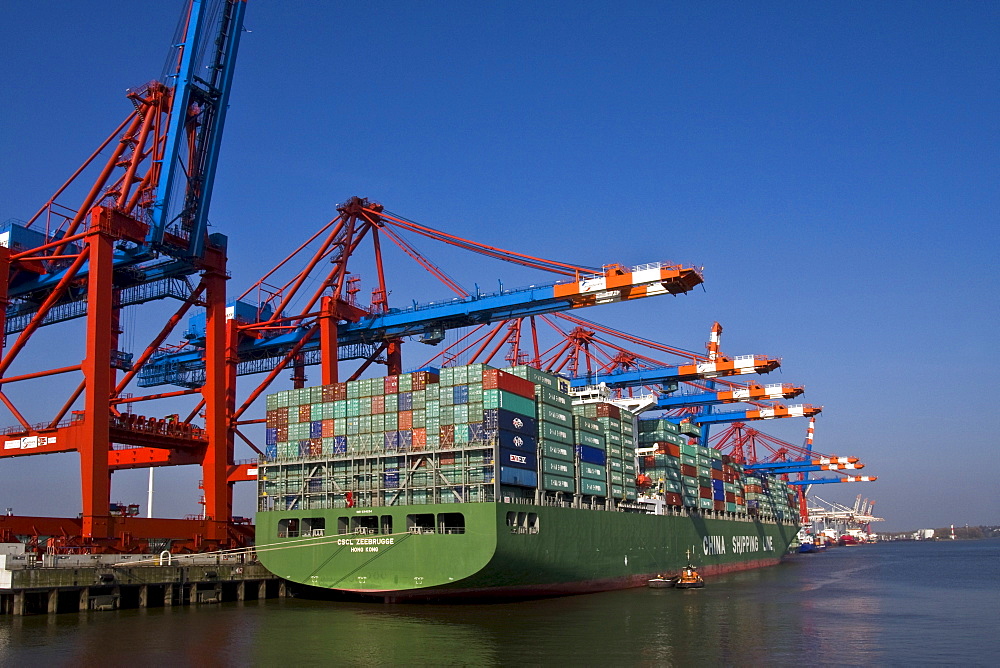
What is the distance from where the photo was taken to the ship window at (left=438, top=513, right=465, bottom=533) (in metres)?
36.1

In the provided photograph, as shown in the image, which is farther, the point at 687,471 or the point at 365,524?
the point at 687,471

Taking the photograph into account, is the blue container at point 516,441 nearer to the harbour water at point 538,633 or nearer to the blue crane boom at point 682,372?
the harbour water at point 538,633

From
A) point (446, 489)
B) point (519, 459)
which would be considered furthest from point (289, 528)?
point (519, 459)

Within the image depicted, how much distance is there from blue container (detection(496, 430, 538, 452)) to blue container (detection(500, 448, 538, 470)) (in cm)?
18

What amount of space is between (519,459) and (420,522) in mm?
4857

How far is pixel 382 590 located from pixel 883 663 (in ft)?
65.6

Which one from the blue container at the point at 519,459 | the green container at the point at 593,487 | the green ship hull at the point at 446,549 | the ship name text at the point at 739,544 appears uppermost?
the blue container at the point at 519,459

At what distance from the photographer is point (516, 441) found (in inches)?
1492

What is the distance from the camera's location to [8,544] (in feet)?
113

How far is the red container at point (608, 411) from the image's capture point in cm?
4824

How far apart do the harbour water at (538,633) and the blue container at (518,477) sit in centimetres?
492

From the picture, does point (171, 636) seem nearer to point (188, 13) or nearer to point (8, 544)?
point (8, 544)

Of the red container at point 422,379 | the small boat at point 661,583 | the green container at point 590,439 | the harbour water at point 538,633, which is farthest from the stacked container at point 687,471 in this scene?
the red container at point 422,379

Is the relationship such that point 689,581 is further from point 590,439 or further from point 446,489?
point 446,489
